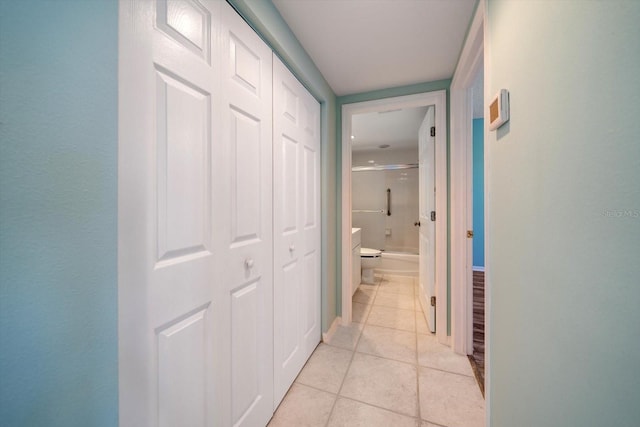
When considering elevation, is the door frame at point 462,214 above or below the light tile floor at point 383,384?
above

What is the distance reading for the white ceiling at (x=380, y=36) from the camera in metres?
1.22

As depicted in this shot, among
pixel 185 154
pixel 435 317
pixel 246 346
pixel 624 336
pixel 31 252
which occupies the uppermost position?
pixel 185 154

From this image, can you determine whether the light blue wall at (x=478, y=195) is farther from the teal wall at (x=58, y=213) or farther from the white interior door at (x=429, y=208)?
the teal wall at (x=58, y=213)

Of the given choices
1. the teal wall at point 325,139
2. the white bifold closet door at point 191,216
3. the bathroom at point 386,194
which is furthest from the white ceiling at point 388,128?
the white bifold closet door at point 191,216

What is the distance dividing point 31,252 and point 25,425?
31cm

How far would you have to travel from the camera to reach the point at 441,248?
6.38ft

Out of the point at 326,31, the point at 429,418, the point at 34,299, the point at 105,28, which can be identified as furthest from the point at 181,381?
the point at 326,31

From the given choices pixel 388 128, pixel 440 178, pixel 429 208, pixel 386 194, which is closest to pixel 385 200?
pixel 386 194

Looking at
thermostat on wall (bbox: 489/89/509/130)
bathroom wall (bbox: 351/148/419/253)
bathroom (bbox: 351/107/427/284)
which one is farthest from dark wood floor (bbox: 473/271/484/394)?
bathroom wall (bbox: 351/148/419/253)

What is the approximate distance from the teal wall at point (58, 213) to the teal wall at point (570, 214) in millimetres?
1006

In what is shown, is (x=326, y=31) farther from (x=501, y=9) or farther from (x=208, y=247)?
(x=208, y=247)

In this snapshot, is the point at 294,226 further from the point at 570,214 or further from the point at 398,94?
the point at 398,94

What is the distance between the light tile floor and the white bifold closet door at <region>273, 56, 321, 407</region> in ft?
0.47

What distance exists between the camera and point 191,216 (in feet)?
2.57
